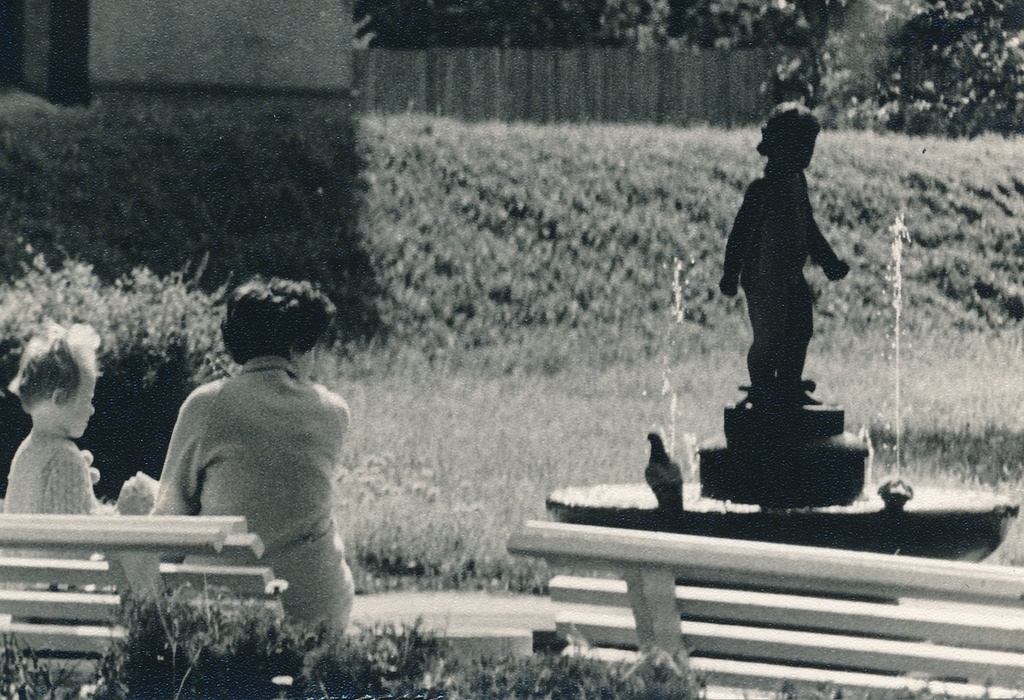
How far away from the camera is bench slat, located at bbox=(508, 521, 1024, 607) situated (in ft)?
15.9

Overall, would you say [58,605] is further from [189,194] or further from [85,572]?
[189,194]

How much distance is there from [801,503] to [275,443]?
8.26 ft

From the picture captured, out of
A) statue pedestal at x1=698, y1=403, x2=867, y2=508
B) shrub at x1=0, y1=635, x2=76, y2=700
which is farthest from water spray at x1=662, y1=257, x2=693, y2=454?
shrub at x1=0, y1=635, x2=76, y2=700

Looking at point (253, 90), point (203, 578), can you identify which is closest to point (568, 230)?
point (253, 90)

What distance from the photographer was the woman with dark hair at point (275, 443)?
17.4ft

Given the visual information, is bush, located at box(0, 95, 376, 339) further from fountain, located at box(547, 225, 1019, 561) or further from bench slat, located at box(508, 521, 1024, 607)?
bench slat, located at box(508, 521, 1024, 607)

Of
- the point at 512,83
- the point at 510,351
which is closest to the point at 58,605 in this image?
the point at 510,351

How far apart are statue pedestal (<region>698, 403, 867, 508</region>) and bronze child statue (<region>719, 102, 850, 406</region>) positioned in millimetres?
112

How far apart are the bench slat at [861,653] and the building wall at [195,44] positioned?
1675 cm

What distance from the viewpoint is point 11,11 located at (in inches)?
875

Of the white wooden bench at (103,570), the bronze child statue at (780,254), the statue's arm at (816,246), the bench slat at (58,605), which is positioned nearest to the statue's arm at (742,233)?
the bronze child statue at (780,254)

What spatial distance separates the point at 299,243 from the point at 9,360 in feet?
28.0

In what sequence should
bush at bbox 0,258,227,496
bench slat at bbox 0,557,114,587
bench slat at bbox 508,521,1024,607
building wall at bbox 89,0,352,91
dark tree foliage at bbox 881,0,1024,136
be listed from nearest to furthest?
bench slat at bbox 508,521,1024,607
bench slat at bbox 0,557,114,587
bush at bbox 0,258,227,496
building wall at bbox 89,0,352,91
dark tree foliage at bbox 881,0,1024,136

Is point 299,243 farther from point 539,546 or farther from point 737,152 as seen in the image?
point 539,546
